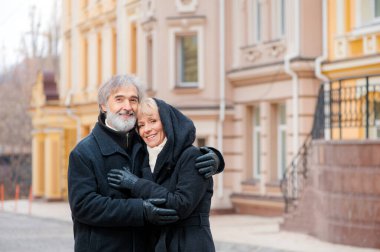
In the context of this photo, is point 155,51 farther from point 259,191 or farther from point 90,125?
point 90,125

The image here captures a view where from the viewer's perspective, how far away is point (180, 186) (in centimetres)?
581

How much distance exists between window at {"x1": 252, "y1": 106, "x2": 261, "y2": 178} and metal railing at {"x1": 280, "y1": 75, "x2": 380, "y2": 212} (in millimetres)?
2597

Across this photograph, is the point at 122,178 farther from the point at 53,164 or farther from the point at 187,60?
the point at 53,164

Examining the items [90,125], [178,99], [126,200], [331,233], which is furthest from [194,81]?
[126,200]

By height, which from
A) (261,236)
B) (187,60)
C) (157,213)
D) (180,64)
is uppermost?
(187,60)

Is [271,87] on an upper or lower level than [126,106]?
upper

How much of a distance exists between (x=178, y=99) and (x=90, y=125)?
29.6 feet

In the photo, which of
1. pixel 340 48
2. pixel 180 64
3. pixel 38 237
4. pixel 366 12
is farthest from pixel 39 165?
pixel 366 12

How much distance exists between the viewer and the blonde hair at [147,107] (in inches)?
232

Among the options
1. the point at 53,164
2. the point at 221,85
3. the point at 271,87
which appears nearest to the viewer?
the point at 271,87

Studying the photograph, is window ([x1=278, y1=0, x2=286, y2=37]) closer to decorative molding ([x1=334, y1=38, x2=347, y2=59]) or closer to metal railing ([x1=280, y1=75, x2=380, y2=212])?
decorative molding ([x1=334, y1=38, x2=347, y2=59])

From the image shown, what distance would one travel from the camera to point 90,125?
125 feet

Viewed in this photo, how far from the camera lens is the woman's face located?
591cm

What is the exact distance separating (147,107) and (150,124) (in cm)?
9
